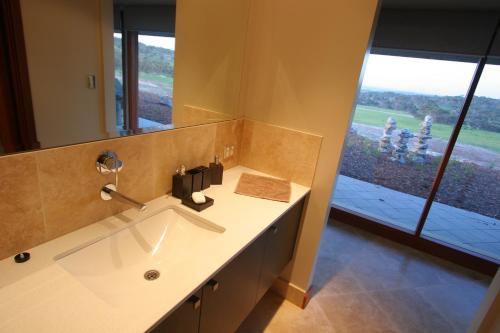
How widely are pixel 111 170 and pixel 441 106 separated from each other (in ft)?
10.1

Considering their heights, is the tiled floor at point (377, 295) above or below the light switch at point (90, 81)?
below

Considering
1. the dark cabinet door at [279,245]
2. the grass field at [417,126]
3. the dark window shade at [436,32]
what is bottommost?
the dark cabinet door at [279,245]

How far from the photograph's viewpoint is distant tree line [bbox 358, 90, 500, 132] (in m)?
2.58

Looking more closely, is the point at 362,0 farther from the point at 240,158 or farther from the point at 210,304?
the point at 210,304

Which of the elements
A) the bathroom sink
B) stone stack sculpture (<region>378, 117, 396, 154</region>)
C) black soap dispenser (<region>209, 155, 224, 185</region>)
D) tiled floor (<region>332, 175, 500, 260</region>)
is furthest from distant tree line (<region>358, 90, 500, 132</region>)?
the bathroom sink

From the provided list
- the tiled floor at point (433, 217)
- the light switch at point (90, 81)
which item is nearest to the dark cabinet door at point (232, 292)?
the light switch at point (90, 81)

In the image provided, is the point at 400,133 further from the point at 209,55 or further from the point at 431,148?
the point at 209,55

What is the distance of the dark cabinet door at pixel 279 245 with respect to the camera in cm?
152

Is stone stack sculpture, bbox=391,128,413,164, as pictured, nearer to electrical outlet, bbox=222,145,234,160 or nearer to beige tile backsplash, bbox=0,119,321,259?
beige tile backsplash, bbox=0,119,321,259

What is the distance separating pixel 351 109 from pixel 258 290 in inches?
46.0

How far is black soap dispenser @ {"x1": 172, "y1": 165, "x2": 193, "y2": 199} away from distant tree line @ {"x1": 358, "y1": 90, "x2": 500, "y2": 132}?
2.08 meters

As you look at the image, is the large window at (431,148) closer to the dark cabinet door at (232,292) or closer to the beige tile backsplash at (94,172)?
the beige tile backsplash at (94,172)

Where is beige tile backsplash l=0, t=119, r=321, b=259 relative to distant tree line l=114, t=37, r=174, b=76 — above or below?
below

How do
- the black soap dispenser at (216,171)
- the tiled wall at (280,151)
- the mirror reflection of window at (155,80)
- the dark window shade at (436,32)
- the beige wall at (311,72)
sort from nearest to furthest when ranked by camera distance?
the mirror reflection of window at (155,80) < the beige wall at (311,72) < the black soap dispenser at (216,171) < the tiled wall at (280,151) < the dark window shade at (436,32)
